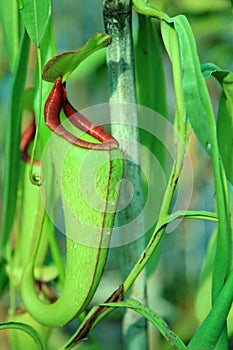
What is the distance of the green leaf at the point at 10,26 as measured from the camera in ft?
2.25

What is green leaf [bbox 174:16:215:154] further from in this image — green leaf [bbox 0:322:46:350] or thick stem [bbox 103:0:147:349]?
green leaf [bbox 0:322:46:350]

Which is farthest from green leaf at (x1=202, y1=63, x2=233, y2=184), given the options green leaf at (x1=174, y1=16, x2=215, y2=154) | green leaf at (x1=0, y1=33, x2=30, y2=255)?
green leaf at (x1=0, y1=33, x2=30, y2=255)

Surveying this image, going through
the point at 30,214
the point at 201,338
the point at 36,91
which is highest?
the point at 36,91

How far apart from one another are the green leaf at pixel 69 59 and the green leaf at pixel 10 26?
7.2 inches

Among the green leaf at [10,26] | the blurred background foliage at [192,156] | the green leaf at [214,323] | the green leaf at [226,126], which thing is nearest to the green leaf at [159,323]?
the green leaf at [214,323]

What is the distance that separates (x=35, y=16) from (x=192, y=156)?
0.91 m

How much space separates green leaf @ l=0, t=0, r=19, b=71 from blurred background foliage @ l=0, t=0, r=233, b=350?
42 cm

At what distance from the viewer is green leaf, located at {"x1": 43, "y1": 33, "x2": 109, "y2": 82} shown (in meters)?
0.51

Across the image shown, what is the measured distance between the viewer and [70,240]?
0.57m

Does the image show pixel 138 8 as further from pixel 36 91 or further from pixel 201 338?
pixel 201 338

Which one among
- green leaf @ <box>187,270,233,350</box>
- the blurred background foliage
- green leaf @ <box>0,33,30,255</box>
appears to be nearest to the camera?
green leaf @ <box>187,270,233,350</box>

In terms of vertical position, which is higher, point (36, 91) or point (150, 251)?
point (36, 91)

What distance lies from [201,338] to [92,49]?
9.3 inches

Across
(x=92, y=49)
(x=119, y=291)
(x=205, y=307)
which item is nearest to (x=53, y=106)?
(x=92, y=49)
